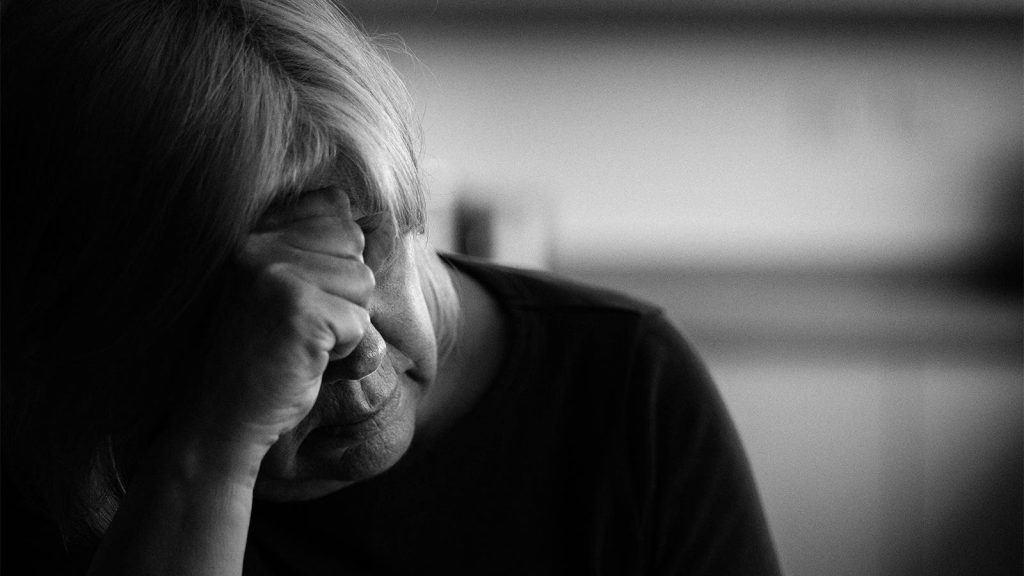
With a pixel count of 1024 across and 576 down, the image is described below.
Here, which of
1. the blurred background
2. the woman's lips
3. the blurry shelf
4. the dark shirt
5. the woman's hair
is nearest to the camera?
the woman's hair

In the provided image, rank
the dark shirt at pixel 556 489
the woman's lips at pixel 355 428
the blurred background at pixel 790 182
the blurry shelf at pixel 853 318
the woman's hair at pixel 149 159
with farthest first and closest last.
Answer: the blurred background at pixel 790 182 → the blurry shelf at pixel 853 318 → the dark shirt at pixel 556 489 → the woman's lips at pixel 355 428 → the woman's hair at pixel 149 159

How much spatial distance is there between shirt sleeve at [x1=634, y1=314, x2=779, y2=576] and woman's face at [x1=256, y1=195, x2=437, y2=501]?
221 millimetres

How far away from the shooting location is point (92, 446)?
0.74 m

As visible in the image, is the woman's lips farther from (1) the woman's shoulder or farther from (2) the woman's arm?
(1) the woman's shoulder

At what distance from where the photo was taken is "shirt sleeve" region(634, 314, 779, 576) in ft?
2.58

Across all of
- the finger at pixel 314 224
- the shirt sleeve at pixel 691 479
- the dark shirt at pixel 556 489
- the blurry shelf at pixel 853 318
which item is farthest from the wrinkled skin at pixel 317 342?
the blurry shelf at pixel 853 318

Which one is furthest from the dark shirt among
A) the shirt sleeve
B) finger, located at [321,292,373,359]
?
finger, located at [321,292,373,359]

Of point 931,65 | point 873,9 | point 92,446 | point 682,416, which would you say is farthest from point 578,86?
point 92,446

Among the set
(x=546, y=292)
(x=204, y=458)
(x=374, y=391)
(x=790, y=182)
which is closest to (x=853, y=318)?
(x=790, y=182)

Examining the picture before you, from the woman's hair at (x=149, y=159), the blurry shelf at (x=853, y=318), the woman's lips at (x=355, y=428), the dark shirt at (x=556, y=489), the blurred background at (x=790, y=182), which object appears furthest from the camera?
the blurred background at (x=790, y=182)

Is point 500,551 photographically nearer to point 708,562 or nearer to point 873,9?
point 708,562

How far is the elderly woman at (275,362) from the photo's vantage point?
610 mm

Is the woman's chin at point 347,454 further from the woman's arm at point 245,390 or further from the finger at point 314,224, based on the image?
the finger at point 314,224

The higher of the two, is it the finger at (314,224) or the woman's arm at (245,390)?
the finger at (314,224)
